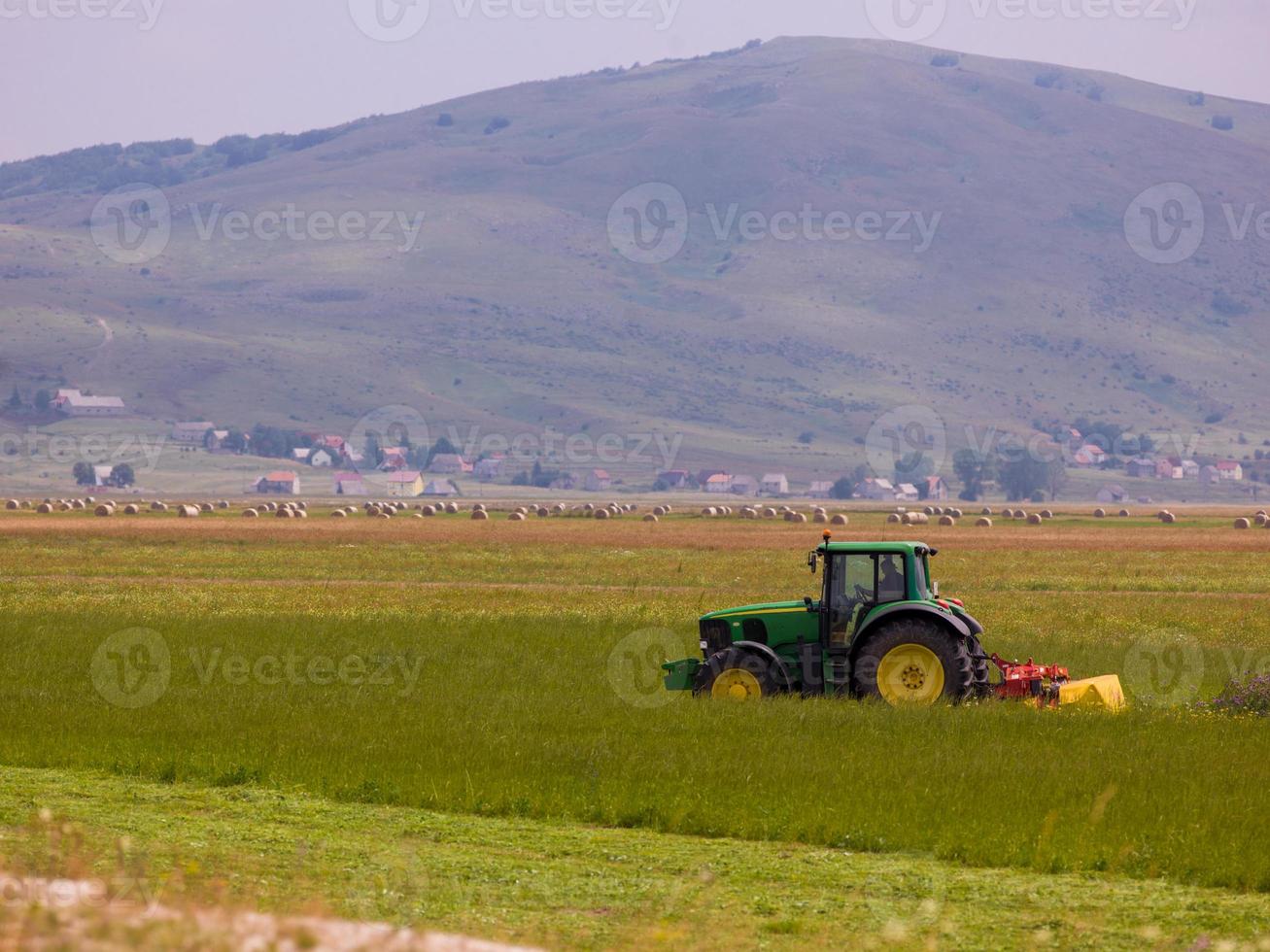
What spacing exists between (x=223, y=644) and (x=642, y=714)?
11027 mm

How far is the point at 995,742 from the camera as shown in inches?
754

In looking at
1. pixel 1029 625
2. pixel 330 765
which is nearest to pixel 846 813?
pixel 330 765

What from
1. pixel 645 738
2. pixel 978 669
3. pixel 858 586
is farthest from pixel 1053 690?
pixel 645 738

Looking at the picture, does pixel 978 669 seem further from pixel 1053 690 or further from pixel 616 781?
pixel 616 781

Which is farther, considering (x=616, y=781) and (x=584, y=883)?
(x=616, y=781)

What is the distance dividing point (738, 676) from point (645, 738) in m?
3.27

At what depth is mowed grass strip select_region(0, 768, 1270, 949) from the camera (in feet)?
37.4

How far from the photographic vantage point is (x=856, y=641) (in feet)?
71.9

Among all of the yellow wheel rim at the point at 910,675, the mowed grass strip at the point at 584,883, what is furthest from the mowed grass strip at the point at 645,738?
the mowed grass strip at the point at 584,883

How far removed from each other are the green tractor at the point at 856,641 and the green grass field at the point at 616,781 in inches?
30.6

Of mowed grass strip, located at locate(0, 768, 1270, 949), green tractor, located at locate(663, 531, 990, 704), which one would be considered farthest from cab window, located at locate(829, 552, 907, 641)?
mowed grass strip, located at locate(0, 768, 1270, 949)

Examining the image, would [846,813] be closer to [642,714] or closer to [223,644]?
[642,714]

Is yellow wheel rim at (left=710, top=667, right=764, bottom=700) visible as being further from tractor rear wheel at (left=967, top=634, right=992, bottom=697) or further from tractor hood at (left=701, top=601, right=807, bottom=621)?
tractor rear wheel at (left=967, top=634, right=992, bottom=697)

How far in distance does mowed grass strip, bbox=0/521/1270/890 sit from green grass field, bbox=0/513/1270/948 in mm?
61
